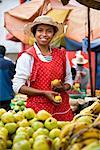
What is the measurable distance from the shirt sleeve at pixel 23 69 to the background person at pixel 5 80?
303 centimetres

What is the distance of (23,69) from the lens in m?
4.04

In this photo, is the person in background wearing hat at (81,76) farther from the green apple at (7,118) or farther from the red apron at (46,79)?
the green apple at (7,118)

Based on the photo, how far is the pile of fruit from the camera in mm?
1886

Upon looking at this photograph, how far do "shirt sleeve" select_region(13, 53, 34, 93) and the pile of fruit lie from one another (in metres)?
1.03

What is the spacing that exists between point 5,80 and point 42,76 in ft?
11.0

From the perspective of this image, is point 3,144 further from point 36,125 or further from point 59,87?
point 59,87

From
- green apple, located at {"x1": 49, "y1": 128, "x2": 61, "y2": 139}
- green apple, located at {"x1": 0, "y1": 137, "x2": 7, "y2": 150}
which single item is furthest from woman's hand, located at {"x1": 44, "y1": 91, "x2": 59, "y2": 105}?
green apple, located at {"x1": 0, "y1": 137, "x2": 7, "y2": 150}

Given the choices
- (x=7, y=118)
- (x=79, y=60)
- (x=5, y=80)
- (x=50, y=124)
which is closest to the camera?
(x=50, y=124)

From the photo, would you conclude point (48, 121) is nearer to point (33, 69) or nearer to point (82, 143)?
point (82, 143)

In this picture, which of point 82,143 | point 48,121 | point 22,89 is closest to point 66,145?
point 82,143

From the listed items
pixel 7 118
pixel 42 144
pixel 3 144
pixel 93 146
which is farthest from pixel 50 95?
pixel 93 146

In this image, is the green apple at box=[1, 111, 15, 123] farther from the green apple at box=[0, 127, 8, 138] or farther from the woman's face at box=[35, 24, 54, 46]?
the woman's face at box=[35, 24, 54, 46]

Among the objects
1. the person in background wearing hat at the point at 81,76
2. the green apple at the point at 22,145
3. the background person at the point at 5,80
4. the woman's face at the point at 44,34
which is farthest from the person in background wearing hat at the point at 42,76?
the person in background wearing hat at the point at 81,76

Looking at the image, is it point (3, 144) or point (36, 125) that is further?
point (36, 125)
